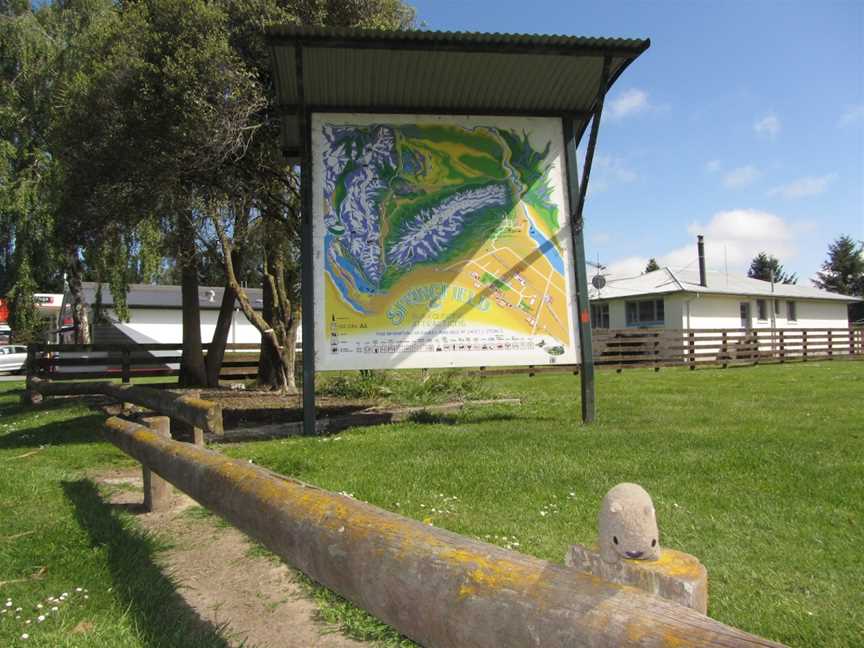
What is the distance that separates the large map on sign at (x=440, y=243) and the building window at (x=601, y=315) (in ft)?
95.6

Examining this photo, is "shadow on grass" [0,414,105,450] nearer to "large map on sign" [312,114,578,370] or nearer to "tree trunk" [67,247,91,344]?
"large map on sign" [312,114,578,370]

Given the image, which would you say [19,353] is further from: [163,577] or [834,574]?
[834,574]

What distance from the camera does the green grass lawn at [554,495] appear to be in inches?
134

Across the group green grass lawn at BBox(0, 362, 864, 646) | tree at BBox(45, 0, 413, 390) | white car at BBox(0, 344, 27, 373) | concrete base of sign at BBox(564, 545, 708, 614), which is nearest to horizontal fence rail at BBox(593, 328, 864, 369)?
green grass lawn at BBox(0, 362, 864, 646)

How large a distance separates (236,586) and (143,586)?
1.69ft

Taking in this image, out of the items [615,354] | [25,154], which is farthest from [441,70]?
[25,154]

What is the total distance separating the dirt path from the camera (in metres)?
3.19

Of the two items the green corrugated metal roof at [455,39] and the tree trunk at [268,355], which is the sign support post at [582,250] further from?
the tree trunk at [268,355]

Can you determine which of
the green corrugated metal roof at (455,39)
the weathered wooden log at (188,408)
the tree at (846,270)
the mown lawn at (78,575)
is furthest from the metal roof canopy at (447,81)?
the tree at (846,270)

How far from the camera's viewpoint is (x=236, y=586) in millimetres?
3826

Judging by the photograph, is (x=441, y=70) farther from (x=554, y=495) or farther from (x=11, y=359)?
(x=11, y=359)

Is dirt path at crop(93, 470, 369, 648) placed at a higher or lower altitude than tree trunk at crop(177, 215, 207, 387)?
lower

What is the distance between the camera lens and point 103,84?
10.3 meters

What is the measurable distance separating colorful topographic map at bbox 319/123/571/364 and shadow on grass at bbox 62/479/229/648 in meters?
4.28
